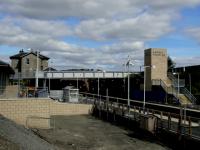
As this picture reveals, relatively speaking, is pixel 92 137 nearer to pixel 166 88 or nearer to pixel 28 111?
pixel 28 111

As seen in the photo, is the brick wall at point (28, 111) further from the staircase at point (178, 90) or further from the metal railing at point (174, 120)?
the staircase at point (178, 90)

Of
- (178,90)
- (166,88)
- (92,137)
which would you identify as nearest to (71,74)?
(166,88)

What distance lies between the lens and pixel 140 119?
1123 inches

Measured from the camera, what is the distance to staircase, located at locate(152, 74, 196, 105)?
207ft

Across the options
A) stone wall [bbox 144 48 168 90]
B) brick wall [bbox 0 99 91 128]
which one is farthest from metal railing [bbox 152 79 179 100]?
brick wall [bbox 0 99 91 128]

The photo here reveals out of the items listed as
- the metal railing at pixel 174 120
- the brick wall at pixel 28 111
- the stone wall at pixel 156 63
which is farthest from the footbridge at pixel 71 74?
the brick wall at pixel 28 111

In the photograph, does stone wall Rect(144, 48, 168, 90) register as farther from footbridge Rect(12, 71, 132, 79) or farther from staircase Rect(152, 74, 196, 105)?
footbridge Rect(12, 71, 132, 79)

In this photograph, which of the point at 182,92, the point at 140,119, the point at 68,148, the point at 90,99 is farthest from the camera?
the point at 182,92

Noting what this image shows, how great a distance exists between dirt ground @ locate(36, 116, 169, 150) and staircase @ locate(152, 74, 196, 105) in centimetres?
3123

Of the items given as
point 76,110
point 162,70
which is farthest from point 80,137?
point 162,70

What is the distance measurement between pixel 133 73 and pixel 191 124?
73.3 metres

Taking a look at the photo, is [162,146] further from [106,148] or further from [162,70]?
[162,70]

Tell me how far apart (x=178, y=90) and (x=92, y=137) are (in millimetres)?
39737

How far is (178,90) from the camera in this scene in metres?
64.1
